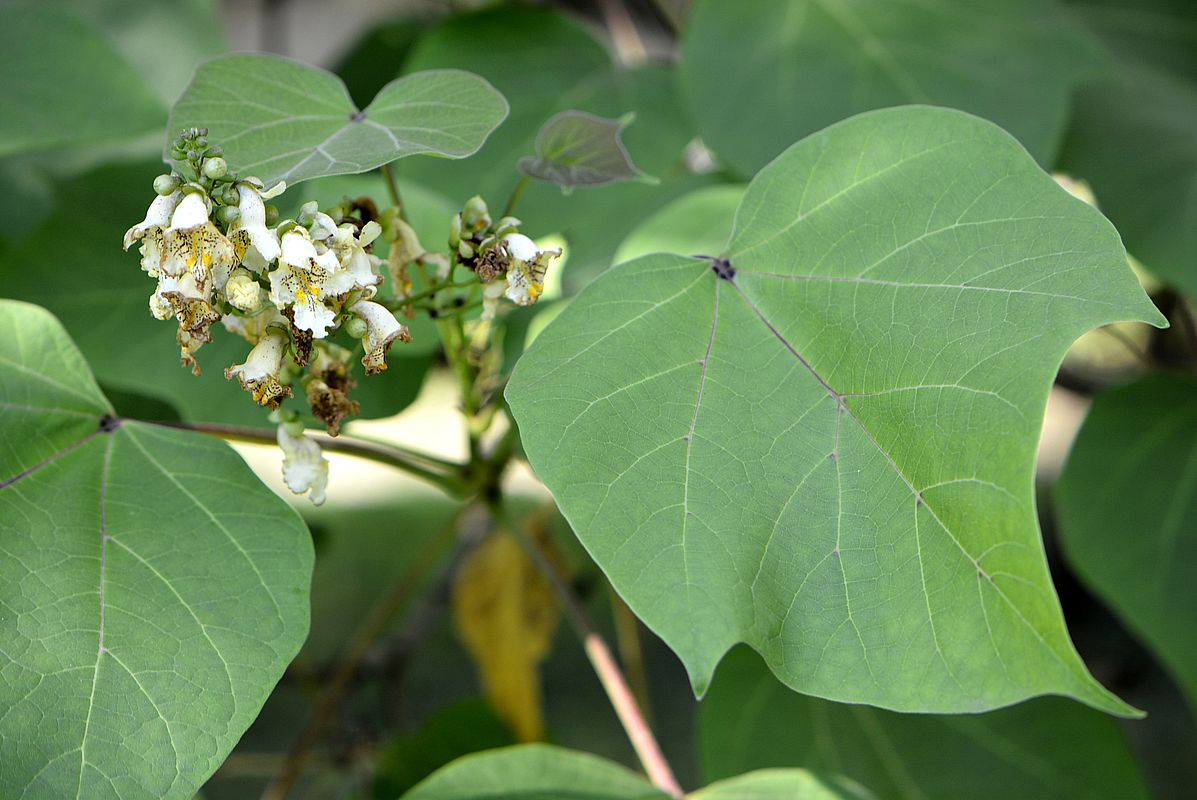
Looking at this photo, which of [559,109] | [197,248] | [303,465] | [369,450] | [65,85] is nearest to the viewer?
[197,248]

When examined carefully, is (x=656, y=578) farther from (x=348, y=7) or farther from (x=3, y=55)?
(x=348, y=7)

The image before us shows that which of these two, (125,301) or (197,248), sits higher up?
(197,248)

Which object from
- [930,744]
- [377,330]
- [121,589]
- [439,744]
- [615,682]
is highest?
[377,330]

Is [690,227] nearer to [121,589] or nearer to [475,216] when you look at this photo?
[475,216]

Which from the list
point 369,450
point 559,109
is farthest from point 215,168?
point 559,109

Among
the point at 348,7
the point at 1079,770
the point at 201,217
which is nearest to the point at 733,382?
the point at 201,217

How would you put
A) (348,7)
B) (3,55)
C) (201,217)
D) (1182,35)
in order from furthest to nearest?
1. (348,7)
2. (1182,35)
3. (3,55)
4. (201,217)

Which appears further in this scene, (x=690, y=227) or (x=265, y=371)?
(x=690, y=227)

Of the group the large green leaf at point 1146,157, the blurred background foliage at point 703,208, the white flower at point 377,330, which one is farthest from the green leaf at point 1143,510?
the white flower at point 377,330
